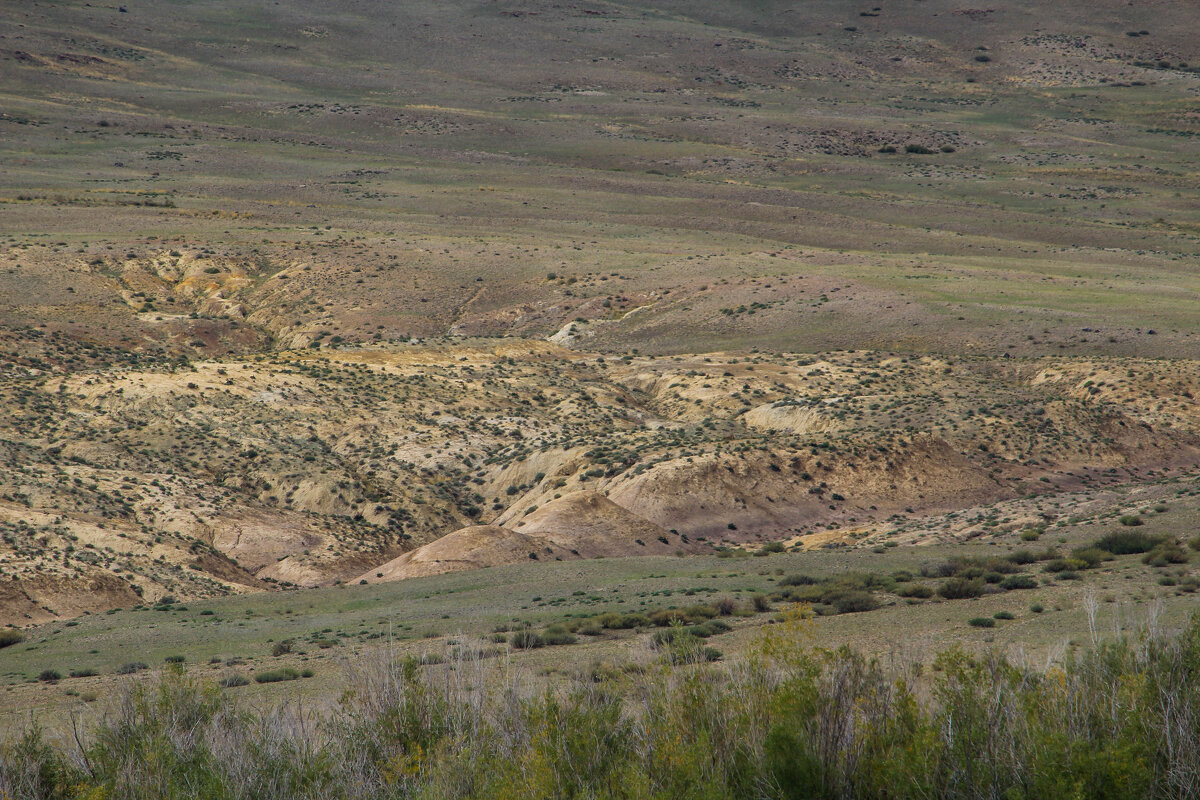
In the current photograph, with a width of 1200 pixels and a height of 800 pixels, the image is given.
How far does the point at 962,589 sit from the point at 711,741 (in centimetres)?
1509

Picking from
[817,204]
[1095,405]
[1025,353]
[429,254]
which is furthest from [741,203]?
[1095,405]

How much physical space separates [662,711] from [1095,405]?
43.7m

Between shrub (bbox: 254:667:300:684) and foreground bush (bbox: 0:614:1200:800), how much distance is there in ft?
26.3

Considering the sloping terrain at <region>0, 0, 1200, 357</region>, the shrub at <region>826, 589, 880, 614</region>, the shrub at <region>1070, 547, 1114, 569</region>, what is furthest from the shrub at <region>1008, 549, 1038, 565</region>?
the sloping terrain at <region>0, 0, 1200, 357</region>

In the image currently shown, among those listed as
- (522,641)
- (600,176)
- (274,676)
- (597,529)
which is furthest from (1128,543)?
(600,176)

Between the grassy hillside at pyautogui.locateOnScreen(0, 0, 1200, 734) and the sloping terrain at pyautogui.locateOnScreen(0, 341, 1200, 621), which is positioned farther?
the sloping terrain at pyautogui.locateOnScreen(0, 341, 1200, 621)

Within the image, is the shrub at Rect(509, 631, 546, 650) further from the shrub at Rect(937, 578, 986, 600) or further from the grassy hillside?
the shrub at Rect(937, 578, 986, 600)

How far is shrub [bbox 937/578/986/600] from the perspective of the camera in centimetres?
2369

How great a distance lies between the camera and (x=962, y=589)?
23.7 m

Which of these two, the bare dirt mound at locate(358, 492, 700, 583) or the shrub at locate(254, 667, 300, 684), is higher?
the shrub at locate(254, 667, 300, 684)

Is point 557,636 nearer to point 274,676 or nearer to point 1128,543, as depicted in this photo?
point 274,676

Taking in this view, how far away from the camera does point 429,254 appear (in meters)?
78.4

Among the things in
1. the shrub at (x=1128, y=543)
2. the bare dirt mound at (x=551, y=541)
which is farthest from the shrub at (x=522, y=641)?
the shrub at (x=1128, y=543)

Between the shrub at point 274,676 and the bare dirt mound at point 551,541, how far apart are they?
12573 mm
